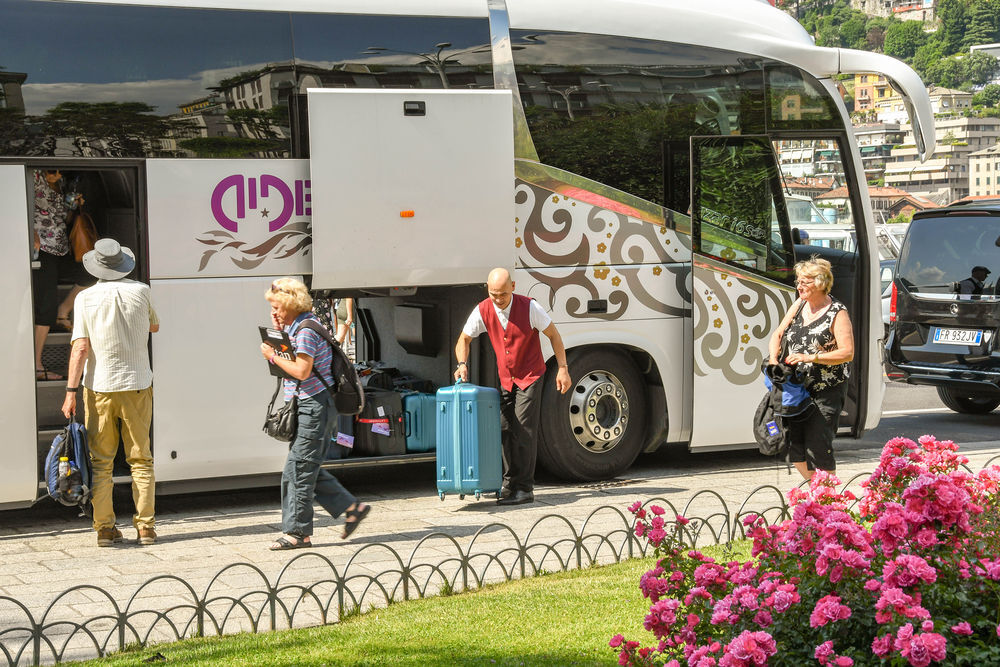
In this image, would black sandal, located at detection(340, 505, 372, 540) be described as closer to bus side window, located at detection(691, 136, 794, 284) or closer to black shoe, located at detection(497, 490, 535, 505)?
black shoe, located at detection(497, 490, 535, 505)

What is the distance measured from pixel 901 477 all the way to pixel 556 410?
18.9ft

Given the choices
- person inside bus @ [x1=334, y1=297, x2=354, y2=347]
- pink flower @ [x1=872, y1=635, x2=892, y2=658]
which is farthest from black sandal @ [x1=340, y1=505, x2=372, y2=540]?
pink flower @ [x1=872, y1=635, x2=892, y2=658]

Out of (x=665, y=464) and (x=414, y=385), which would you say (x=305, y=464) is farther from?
(x=665, y=464)

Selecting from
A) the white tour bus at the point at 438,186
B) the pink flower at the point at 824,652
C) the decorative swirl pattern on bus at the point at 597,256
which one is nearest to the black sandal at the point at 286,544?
the white tour bus at the point at 438,186

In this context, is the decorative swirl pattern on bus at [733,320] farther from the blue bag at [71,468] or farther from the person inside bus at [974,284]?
the blue bag at [71,468]

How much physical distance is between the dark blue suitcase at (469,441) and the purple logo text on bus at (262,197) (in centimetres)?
162

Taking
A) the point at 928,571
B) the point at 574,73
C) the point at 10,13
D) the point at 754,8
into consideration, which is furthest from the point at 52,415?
the point at 928,571

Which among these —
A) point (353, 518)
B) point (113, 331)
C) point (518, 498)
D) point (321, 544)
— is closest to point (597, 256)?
point (518, 498)

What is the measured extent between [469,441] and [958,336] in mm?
6256

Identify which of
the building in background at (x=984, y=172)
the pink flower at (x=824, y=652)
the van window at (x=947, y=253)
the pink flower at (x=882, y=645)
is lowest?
the pink flower at (x=824, y=652)

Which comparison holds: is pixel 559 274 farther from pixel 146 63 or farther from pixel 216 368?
pixel 146 63

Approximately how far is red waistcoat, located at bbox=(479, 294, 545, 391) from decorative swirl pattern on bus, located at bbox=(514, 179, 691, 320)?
2.03 ft

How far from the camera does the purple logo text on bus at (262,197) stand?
28.2ft

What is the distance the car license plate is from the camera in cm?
1288
